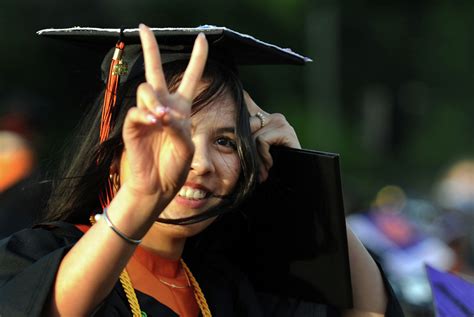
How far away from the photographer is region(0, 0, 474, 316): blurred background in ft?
72.0

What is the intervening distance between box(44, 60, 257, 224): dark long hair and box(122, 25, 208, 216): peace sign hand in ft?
1.70

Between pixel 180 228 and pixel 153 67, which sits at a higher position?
pixel 153 67

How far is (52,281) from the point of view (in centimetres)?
219

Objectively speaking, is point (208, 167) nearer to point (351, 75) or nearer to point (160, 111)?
point (160, 111)

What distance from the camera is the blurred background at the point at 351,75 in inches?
864

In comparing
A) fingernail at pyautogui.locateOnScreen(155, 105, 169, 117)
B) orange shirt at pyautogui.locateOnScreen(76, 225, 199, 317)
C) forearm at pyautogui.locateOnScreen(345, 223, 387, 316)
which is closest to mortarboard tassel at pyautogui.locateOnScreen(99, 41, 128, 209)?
orange shirt at pyautogui.locateOnScreen(76, 225, 199, 317)

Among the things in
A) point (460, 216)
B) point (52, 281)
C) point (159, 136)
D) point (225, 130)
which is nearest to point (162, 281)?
point (225, 130)

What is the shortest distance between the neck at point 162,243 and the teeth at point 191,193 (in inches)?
7.4

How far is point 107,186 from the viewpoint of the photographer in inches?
108

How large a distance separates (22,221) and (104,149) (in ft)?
8.31

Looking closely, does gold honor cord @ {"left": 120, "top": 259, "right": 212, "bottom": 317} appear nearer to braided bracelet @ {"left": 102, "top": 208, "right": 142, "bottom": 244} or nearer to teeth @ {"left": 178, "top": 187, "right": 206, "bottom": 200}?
teeth @ {"left": 178, "top": 187, "right": 206, "bottom": 200}

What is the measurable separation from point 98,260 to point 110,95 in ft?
2.19

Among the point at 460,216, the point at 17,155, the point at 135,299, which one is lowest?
the point at 460,216

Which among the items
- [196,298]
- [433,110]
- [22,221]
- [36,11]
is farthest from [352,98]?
[196,298]
